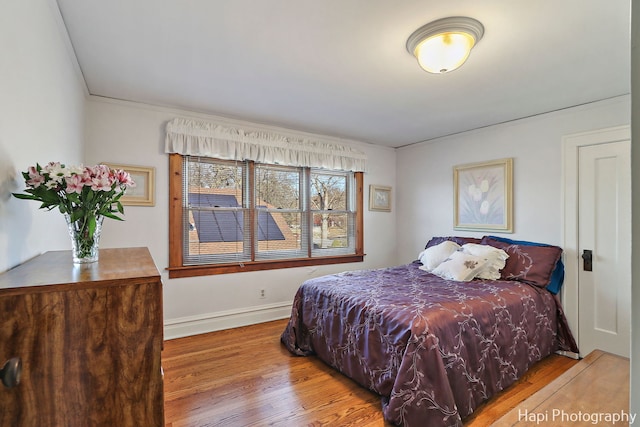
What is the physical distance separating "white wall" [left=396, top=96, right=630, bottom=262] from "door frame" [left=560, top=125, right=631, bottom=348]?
0.06 meters

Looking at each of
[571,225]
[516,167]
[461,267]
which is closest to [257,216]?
[461,267]

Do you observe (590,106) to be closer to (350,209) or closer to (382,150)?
(382,150)

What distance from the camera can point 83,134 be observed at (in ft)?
8.98

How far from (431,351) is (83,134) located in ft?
10.6

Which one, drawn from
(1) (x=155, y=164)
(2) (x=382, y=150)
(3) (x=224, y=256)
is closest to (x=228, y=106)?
(1) (x=155, y=164)

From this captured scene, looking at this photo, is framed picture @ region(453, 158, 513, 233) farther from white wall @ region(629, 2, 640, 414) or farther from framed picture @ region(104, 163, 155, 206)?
framed picture @ region(104, 163, 155, 206)

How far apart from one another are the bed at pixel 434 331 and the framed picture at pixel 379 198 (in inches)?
61.3

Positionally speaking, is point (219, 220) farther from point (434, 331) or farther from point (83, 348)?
point (83, 348)

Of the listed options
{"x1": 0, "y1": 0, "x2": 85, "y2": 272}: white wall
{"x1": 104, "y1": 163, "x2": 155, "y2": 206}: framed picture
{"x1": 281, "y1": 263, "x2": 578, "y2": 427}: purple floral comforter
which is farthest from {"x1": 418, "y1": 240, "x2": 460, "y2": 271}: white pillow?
{"x1": 0, "y1": 0, "x2": 85, "y2": 272}: white wall

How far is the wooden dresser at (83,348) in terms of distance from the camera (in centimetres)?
79

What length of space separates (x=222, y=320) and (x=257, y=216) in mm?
1209

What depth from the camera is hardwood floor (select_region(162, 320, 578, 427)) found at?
1.92 m

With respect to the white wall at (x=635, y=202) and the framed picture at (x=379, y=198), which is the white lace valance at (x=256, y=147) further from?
the white wall at (x=635, y=202)

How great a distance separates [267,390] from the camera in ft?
7.31
